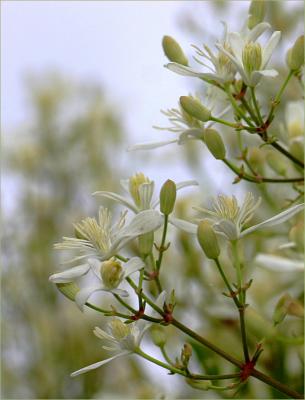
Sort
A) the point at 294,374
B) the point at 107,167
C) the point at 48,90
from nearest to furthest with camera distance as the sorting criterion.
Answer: the point at 294,374 < the point at 107,167 < the point at 48,90

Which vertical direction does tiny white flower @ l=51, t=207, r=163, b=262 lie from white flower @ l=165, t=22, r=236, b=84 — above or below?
below

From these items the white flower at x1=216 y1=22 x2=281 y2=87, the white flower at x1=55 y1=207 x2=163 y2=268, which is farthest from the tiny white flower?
the white flower at x1=216 y1=22 x2=281 y2=87

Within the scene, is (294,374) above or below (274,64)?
below

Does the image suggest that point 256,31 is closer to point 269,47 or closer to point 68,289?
point 269,47

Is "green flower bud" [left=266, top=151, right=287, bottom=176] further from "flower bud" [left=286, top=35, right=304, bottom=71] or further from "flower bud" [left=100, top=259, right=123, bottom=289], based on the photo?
"flower bud" [left=100, top=259, right=123, bottom=289]

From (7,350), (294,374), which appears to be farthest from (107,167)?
(294,374)

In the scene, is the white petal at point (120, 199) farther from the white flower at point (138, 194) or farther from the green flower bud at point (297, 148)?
the green flower bud at point (297, 148)

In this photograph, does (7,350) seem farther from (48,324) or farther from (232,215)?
(232,215)

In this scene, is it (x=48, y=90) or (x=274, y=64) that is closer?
(x=274, y=64)
